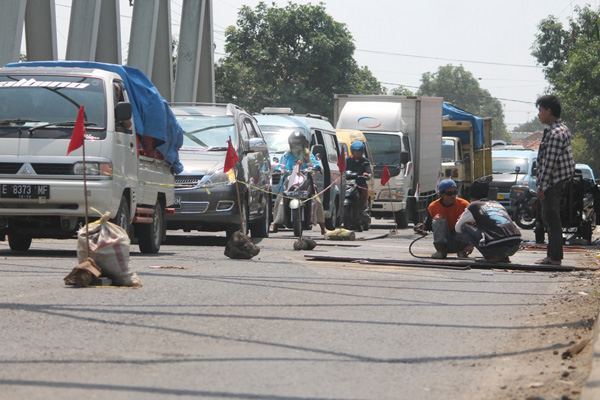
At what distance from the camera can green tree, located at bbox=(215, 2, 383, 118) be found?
71.1m

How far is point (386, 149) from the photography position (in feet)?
89.1

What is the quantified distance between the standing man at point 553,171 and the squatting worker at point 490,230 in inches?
17.5

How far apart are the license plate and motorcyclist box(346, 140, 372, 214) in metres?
11.6

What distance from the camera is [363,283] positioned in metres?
10.3

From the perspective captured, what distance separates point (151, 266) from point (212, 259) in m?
1.53

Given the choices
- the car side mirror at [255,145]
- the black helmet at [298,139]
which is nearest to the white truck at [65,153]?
the car side mirror at [255,145]

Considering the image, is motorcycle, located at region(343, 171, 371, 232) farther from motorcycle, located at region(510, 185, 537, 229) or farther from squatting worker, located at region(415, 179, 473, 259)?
squatting worker, located at region(415, 179, 473, 259)

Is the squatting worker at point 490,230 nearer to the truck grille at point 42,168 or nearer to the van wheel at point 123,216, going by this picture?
the van wheel at point 123,216

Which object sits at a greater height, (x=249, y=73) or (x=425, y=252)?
(x=249, y=73)

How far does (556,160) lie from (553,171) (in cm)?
13

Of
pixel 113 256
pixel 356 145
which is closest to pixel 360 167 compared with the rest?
pixel 356 145

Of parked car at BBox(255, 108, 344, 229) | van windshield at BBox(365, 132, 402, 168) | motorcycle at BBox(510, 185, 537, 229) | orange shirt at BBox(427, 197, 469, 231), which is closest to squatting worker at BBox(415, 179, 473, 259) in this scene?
orange shirt at BBox(427, 197, 469, 231)

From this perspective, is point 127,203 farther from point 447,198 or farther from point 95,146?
point 447,198

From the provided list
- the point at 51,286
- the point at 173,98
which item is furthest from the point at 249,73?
the point at 51,286
